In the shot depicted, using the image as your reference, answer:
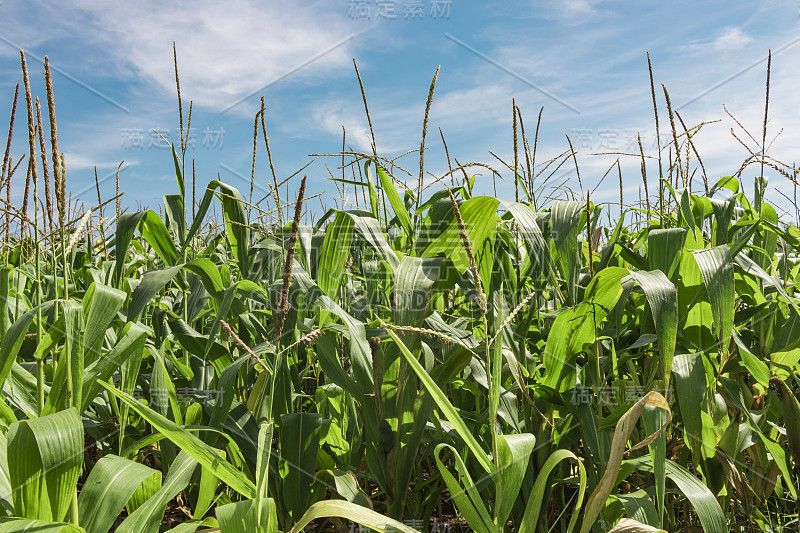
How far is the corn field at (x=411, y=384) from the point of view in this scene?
2.32 feet

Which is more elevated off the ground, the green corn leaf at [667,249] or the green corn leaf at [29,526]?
the green corn leaf at [667,249]

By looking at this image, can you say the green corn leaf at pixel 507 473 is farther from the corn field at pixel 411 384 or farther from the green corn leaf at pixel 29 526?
the green corn leaf at pixel 29 526

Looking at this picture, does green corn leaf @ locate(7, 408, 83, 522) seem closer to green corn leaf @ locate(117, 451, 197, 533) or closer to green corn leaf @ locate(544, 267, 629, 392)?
green corn leaf @ locate(117, 451, 197, 533)

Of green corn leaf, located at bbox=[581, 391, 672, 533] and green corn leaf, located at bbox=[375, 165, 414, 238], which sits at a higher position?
green corn leaf, located at bbox=[375, 165, 414, 238]

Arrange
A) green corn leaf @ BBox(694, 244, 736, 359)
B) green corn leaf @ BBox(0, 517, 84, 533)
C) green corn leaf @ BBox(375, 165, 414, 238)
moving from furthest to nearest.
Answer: green corn leaf @ BBox(375, 165, 414, 238), green corn leaf @ BBox(694, 244, 736, 359), green corn leaf @ BBox(0, 517, 84, 533)

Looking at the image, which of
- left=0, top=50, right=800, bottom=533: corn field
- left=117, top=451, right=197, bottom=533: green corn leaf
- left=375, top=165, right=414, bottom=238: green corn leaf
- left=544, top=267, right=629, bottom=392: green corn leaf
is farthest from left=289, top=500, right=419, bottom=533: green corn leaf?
→ left=375, top=165, right=414, bottom=238: green corn leaf

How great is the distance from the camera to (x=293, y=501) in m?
0.92

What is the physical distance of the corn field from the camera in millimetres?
708

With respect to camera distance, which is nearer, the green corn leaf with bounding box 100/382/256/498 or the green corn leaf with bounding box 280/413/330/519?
the green corn leaf with bounding box 100/382/256/498

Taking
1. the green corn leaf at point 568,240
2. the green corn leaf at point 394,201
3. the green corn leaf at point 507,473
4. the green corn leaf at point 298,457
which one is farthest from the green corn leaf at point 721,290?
the green corn leaf at point 298,457

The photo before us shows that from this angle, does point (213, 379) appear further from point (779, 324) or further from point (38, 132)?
point (779, 324)

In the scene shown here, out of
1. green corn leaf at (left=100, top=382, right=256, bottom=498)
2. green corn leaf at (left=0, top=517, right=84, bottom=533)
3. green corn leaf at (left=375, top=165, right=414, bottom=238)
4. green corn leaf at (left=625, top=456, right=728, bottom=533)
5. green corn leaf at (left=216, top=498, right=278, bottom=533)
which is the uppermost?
green corn leaf at (left=375, top=165, right=414, bottom=238)

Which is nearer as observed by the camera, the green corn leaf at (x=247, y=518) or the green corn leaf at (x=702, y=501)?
the green corn leaf at (x=247, y=518)

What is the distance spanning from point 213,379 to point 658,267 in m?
1.01
